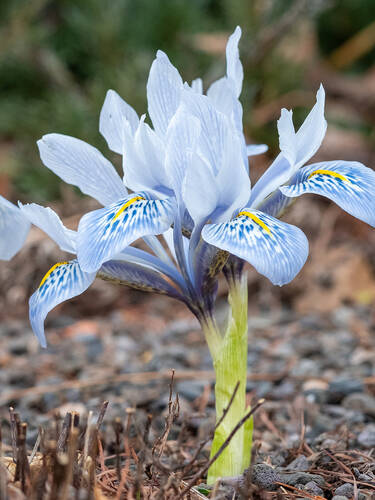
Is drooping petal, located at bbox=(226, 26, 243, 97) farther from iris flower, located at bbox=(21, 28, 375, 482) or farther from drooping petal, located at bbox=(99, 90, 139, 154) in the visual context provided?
drooping petal, located at bbox=(99, 90, 139, 154)

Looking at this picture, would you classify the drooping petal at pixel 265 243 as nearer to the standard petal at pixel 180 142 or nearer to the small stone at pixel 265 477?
the standard petal at pixel 180 142

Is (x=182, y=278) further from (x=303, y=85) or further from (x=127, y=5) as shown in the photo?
(x=127, y=5)

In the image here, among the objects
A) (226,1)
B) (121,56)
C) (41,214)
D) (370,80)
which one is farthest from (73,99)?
(41,214)

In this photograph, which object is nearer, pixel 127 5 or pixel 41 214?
pixel 41 214

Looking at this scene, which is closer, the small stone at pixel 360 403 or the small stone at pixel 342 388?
the small stone at pixel 360 403

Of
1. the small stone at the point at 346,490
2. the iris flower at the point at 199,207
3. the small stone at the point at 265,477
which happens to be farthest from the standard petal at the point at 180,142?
the small stone at the point at 346,490

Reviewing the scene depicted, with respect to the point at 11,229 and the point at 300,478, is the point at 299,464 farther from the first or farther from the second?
the point at 11,229

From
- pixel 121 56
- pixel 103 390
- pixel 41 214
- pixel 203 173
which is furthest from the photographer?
pixel 121 56
